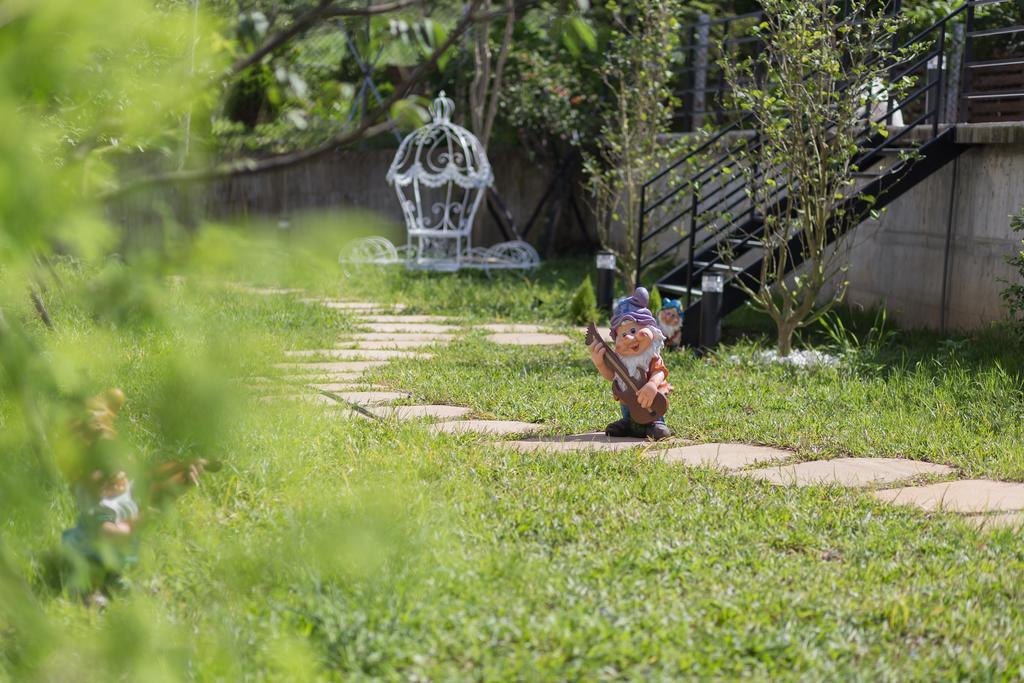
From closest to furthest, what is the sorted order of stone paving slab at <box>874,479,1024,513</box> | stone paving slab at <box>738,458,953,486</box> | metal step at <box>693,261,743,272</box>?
1. stone paving slab at <box>874,479,1024,513</box>
2. stone paving slab at <box>738,458,953,486</box>
3. metal step at <box>693,261,743,272</box>

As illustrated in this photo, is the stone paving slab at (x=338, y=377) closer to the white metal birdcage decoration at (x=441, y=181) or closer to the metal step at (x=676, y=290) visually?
the metal step at (x=676, y=290)

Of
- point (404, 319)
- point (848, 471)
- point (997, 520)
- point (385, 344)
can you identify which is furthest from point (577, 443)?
point (404, 319)

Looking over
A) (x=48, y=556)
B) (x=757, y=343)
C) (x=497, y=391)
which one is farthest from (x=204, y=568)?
(x=757, y=343)

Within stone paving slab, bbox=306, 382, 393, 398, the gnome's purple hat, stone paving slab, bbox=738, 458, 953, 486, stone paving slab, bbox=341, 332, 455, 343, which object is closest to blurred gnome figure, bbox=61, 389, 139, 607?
stone paving slab, bbox=738, 458, 953, 486

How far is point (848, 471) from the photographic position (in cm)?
448

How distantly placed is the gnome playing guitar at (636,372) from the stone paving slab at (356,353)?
7.40 feet

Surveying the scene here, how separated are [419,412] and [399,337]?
2.72 metres

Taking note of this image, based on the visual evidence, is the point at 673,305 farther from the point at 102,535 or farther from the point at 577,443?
the point at 102,535

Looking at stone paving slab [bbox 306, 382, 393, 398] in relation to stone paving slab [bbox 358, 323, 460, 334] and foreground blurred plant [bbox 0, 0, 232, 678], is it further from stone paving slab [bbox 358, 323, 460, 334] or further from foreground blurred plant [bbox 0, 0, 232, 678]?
foreground blurred plant [bbox 0, 0, 232, 678]

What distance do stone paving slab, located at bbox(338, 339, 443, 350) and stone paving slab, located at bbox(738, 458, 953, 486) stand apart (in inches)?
136

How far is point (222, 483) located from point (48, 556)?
93cm

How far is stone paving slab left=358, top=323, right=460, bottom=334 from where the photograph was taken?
8383mm

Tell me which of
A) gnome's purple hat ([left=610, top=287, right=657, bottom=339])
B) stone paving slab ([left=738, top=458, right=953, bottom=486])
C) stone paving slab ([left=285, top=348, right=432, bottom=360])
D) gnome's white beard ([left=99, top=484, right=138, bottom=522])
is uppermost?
gnome's white beard ([left=99, top=484, right=138, bottom=522])

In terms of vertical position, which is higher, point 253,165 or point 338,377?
point 253,165
